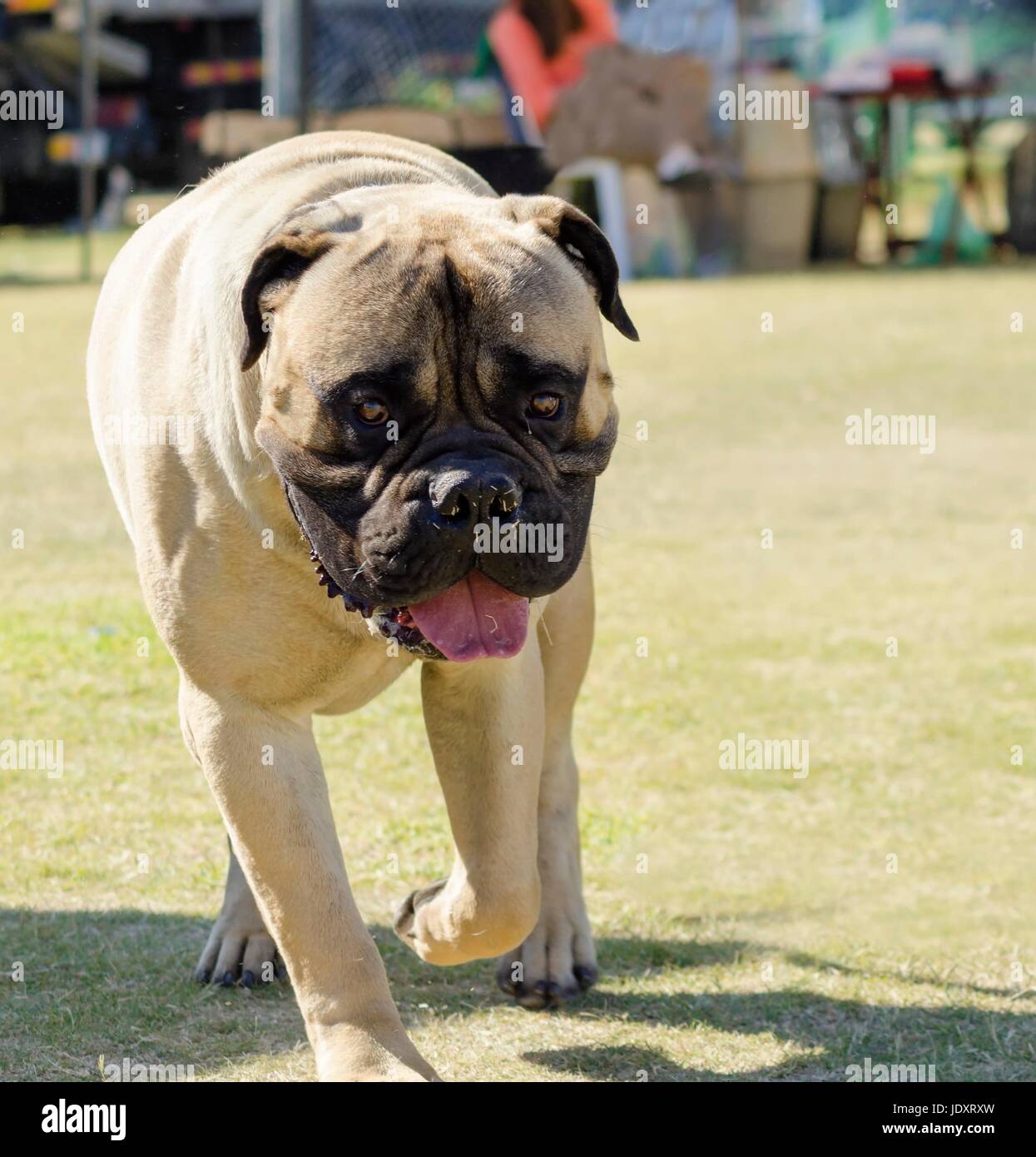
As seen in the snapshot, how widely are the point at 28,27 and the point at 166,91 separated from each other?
2503 millimetres

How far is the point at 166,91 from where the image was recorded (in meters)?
25.0

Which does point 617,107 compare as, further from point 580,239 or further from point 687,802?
point 580,239

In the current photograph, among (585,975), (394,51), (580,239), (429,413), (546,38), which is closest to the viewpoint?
(429,413)

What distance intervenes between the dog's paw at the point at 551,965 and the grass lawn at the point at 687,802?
0.17ft

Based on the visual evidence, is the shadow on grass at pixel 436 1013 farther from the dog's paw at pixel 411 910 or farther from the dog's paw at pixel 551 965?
the dog's paw at pixel 411 910

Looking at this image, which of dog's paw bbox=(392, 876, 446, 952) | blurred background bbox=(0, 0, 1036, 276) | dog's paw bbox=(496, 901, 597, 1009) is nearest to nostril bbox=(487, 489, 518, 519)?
dog's paw bbox=(392, 876, 446, 952)

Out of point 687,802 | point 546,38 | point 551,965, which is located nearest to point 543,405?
point 551,965

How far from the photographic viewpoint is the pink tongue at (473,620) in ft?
9.86

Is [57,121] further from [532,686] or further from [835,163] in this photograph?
[532,686]

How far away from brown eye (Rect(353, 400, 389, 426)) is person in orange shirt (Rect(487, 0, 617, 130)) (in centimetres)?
1693

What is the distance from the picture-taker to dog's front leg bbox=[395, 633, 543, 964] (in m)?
3.49

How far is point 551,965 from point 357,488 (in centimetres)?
151

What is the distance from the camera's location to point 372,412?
2.91 meters

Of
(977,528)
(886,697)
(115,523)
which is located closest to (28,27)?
(115,523)
